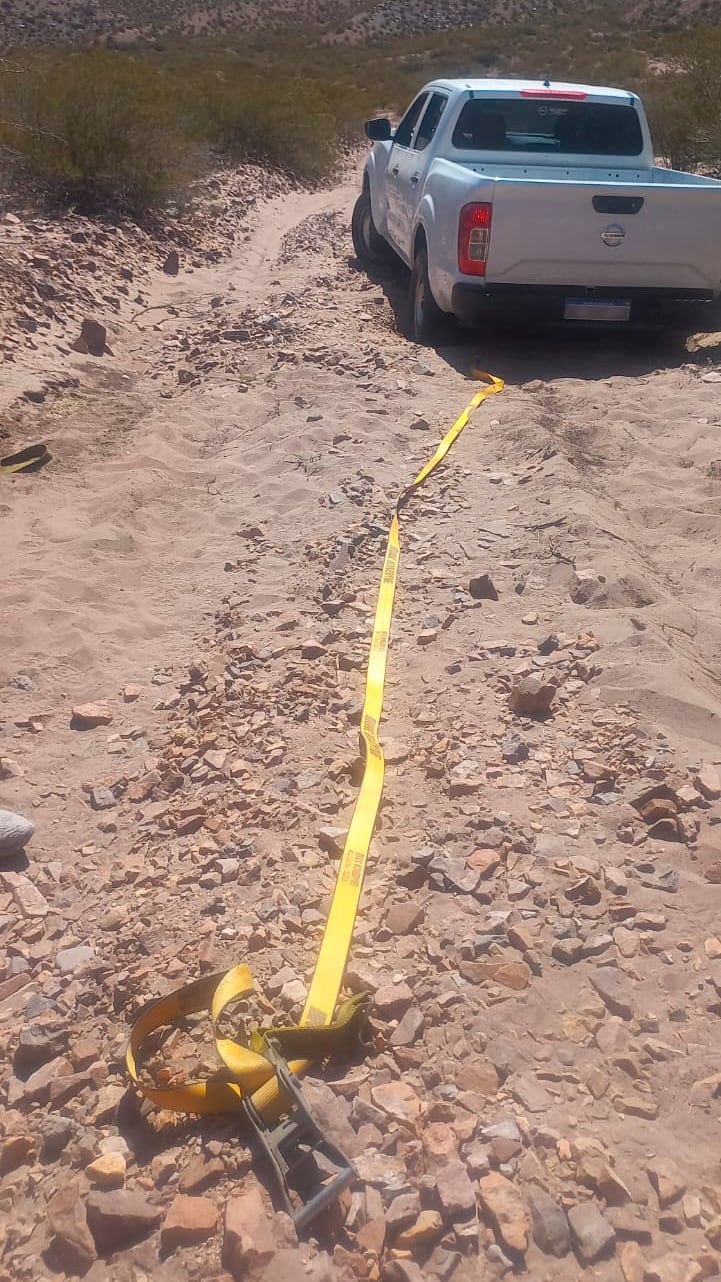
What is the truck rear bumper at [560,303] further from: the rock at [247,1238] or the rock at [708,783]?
the rock at [247,1238]

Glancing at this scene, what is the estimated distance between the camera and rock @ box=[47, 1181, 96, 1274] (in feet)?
6.28

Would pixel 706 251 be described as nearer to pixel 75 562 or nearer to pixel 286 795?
pixel 75 562

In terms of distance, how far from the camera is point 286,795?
10.4 ft

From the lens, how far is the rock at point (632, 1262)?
1.81m

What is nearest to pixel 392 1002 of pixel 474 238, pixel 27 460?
pixel 27 460

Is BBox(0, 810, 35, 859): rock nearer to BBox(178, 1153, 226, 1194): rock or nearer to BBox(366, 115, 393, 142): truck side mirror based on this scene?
BBox(178, 1153, 226, 1194): rock

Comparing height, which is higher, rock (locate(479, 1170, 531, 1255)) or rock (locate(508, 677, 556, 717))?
rock (locate(479, 1170, 531, 1255))

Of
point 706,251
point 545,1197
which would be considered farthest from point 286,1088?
point 706,251

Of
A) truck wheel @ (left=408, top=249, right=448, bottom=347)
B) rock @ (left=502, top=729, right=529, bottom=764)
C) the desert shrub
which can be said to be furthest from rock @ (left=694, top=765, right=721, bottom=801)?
the desert shrub

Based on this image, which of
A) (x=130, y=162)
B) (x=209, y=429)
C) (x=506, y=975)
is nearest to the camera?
(x=506, y=975)

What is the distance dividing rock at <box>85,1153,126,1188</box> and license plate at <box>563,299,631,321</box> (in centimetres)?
569

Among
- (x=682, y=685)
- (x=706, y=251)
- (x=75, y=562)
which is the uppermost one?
(x=706, y=251)

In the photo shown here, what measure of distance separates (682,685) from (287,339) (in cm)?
499

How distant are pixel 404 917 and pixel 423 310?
18.3 ft
